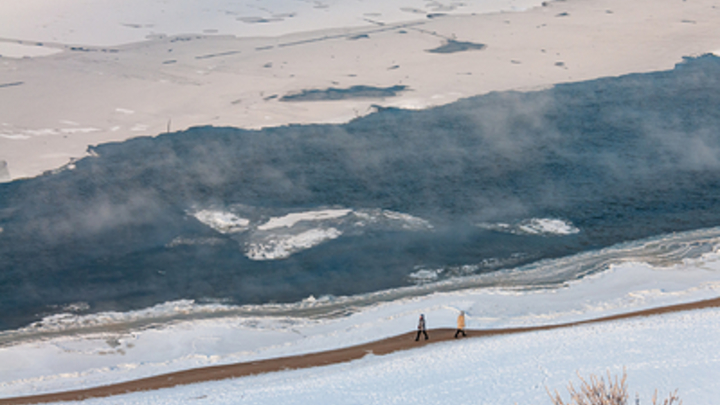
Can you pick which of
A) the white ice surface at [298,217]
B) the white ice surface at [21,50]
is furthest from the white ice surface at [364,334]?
the white ice surface at [21,50]

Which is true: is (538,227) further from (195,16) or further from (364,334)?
(195,16)

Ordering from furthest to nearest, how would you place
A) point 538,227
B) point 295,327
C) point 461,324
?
point 538,227, point 295,327, point 461,324

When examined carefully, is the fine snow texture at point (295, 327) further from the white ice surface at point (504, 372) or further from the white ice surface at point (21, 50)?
the white ice surface at point (21, 50)

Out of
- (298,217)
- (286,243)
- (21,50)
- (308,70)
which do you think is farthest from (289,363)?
(21,50)

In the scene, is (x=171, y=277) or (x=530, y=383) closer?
(x=530, y=383)

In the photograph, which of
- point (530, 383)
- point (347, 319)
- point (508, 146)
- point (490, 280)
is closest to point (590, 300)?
point (490, 280)

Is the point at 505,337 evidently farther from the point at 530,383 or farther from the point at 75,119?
the point at 75,119
